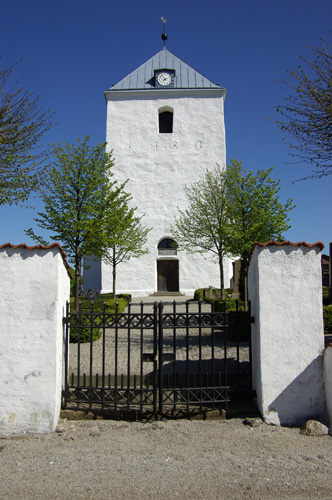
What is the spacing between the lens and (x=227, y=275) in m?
24.6

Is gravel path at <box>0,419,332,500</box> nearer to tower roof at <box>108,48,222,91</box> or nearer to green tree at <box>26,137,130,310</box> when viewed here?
green tree at <box>26,137,130,310</box>

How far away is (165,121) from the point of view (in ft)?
87.0

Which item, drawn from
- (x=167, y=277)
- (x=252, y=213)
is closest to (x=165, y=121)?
(x=167, y=277)

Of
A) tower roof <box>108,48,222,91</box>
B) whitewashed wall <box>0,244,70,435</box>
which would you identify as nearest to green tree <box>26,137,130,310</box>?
whitewashed wall <box>0,244,70,435</box>

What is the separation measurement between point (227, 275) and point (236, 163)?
1025cm

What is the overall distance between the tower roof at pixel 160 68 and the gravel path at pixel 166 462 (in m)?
24.4

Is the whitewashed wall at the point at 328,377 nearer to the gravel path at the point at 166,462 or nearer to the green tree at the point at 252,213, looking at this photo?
the gravel path at the point at 166,462

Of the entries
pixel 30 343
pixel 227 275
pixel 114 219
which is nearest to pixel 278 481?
pixel 30 343

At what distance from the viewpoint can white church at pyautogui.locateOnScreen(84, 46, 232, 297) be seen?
25250mm

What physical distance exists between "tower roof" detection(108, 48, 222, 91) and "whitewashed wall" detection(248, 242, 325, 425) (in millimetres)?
23162

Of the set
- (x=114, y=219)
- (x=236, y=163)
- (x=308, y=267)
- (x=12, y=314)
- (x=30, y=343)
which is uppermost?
(x=236, y=163)

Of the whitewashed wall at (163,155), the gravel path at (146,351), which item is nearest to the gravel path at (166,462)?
the gravel path at (146,351)

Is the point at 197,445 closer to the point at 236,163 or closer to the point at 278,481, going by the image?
the point at 278,481

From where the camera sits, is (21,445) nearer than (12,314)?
Yes
